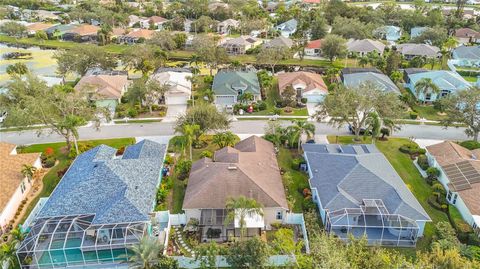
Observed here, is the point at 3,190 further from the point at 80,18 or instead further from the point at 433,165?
the point at 80,18

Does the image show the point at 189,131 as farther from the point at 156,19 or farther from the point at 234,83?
the point at 156,19

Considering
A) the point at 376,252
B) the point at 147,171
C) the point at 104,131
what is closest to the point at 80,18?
the point at 104,131

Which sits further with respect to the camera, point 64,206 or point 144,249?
point 64,206

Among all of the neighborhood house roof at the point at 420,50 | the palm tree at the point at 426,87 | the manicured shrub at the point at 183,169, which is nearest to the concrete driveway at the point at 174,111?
the manicured shrub at the point at 183,169

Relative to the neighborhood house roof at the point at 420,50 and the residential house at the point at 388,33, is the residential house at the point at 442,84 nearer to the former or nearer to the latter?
the neighborhood house roof at the point at 420,50

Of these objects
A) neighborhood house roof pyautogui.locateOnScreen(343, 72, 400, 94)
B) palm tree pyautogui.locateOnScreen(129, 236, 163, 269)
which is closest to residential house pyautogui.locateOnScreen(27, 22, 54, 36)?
neighborhood house roof pyautogui.locateOnScreen(343, 72, 400, 94)

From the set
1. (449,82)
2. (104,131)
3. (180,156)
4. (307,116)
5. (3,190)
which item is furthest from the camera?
(449,82)
